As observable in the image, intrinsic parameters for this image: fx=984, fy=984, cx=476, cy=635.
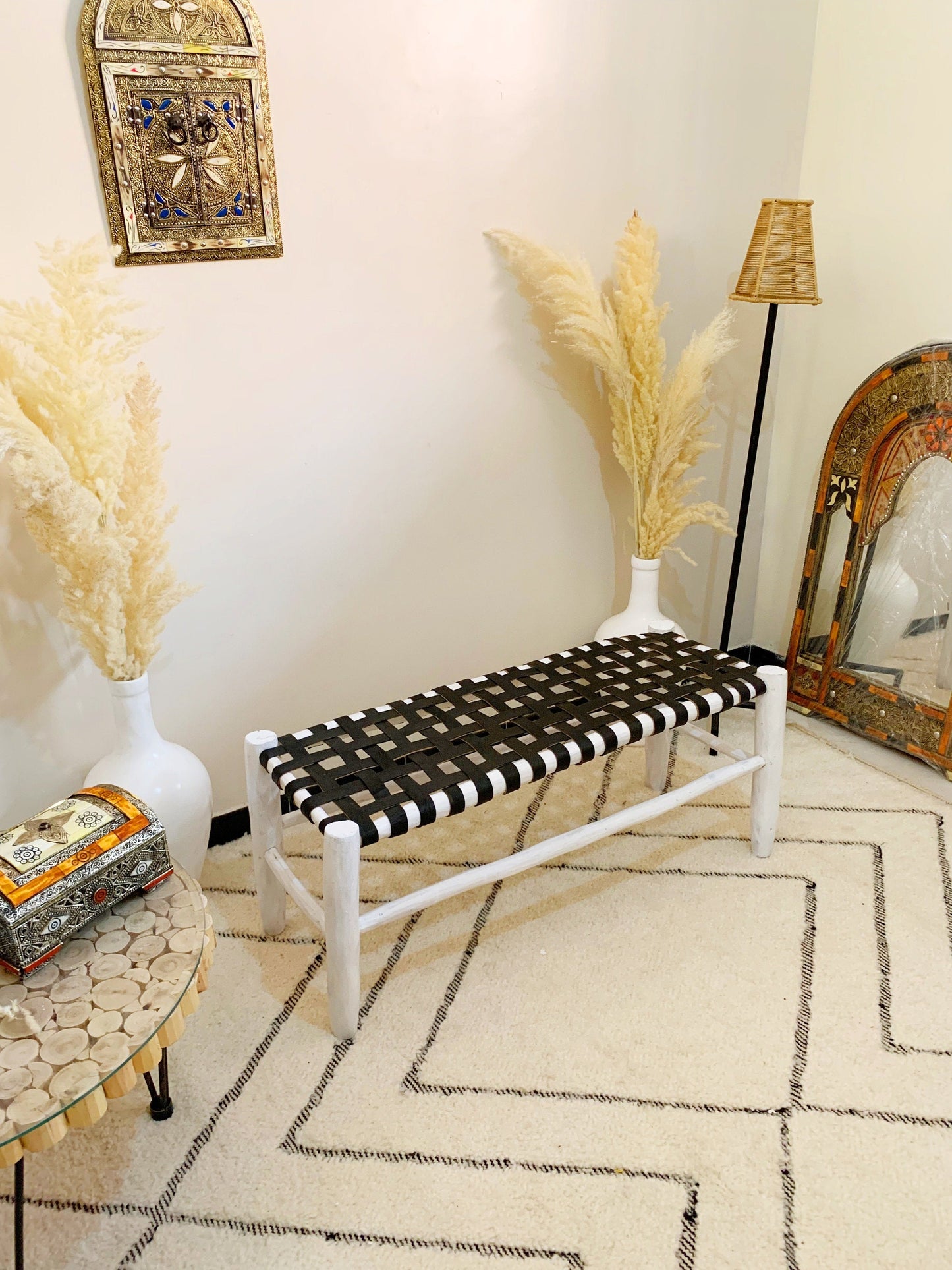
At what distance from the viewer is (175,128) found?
1791mm

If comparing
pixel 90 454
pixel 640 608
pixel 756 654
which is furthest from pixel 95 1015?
pixel 756 654

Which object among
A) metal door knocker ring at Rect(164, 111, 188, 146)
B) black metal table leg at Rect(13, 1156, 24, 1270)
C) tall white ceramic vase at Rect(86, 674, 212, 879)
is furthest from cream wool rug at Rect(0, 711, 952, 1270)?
metal door knocker ring at Rect(164, 111, 188, 146)

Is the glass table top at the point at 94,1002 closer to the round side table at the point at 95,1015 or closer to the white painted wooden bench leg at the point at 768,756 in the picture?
the round side table at the point at 95,1015

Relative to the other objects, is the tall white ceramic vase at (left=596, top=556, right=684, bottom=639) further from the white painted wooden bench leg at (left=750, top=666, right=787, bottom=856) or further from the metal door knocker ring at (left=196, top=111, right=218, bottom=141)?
the metal door knocker ring at (left=196, top=111, right=218, bottom=141)

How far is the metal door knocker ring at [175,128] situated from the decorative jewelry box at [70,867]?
1171mm

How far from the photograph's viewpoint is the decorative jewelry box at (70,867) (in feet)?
4.41

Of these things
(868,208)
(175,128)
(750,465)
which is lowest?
(750,465)

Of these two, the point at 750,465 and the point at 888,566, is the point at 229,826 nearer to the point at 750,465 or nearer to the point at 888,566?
the point at 750,465

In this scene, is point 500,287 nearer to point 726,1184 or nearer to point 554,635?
point 554,635

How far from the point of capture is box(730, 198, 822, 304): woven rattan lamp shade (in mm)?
2295

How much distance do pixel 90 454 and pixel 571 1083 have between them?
4.45 ft

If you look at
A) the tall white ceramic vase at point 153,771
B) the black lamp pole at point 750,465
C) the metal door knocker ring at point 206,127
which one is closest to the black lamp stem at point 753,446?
the black lamp pole at point 750,465

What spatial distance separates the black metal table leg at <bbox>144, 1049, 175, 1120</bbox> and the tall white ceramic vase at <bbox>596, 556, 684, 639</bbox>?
4.78ft

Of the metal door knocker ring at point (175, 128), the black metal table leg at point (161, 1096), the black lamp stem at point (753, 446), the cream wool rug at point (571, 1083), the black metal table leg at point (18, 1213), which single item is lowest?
the cream wool rug at point (571, 1083)
